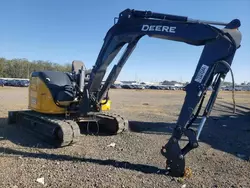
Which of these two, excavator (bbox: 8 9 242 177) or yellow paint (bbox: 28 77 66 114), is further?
yellow paint (bbox: 28 77 66 114)

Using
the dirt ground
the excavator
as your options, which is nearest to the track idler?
the excavator

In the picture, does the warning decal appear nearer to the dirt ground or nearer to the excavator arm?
the excavator arm

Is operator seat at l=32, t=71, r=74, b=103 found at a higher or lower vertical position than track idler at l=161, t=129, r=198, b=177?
higher

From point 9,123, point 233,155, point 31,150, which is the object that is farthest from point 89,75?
point 233,155

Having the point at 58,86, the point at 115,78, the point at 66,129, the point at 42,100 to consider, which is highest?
the point at 115,78

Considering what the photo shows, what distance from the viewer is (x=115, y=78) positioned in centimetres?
864

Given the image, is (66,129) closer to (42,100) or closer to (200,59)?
(42,100)

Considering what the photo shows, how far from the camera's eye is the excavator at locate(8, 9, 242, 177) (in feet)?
18.5

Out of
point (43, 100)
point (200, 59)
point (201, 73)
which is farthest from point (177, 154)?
point (43, 100)

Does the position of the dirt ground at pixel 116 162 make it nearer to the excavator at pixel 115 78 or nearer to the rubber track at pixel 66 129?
the rubber track at pixel 66 129

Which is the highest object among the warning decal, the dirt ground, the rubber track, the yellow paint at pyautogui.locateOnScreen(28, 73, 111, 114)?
the warning decal

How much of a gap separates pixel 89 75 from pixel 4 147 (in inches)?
134

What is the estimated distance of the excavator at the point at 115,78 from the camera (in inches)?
222

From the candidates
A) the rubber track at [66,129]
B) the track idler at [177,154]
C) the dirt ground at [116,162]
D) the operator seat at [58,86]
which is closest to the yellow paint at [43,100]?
the operator seat at [58,86]
